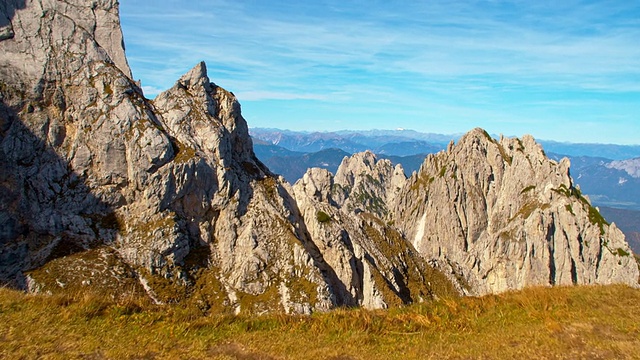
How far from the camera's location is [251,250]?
84.9 meters

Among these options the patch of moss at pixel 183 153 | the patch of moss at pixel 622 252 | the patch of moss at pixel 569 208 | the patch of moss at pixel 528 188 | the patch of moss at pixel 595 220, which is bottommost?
the patch of moss at pixel 622 252

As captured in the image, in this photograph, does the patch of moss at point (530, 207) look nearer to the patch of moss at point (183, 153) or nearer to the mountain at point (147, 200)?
the mountain at point (147, 200)

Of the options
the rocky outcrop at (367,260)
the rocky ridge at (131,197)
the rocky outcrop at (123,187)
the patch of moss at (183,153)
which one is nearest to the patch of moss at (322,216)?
the rocky outcrop at (367,260)

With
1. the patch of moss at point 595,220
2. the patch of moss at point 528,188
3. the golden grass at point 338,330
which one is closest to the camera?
the golden grass at point 338,330

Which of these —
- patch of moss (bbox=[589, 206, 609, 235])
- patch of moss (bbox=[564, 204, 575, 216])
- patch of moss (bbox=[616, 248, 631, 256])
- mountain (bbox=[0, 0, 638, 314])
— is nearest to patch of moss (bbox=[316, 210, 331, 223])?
mountain (bbox=[0, 0, 638, 314])

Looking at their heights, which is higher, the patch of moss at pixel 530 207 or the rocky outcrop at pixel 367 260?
the patch of moss at pixel 530 207

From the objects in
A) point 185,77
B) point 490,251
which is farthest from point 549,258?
point 185,77

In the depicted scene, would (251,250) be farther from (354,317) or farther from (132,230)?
(354,317)

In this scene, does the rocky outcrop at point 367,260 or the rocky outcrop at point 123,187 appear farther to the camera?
the rocky outcrop at point 367,260

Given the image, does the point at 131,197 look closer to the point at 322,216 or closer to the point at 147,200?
the point at 147,200

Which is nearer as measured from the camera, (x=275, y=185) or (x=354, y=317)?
(x=354, y=317)

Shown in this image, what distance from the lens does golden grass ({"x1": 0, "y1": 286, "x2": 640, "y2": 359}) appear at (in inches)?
595

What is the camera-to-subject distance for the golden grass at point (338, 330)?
15.1 metres

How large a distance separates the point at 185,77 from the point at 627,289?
97.2 meters
